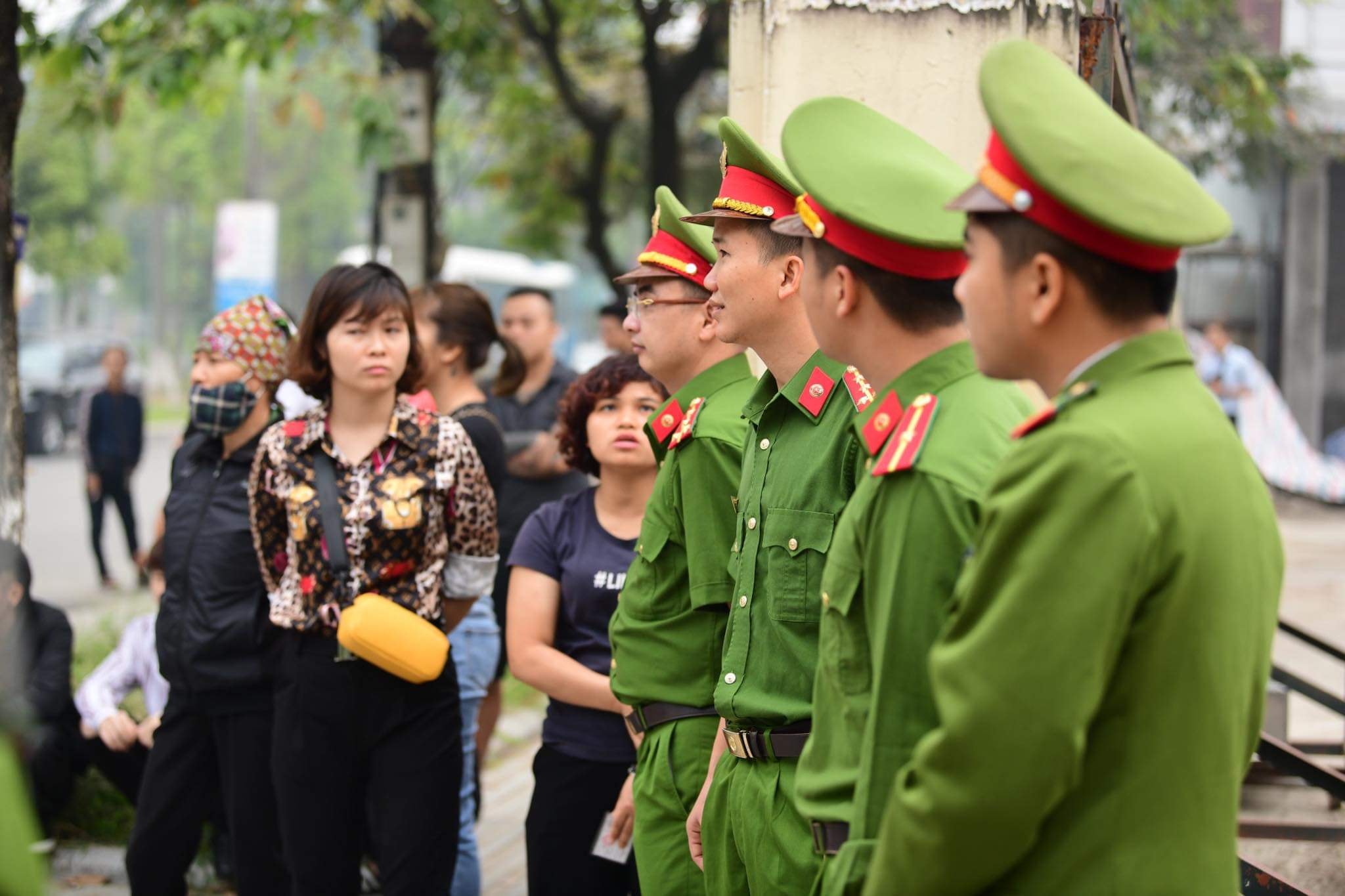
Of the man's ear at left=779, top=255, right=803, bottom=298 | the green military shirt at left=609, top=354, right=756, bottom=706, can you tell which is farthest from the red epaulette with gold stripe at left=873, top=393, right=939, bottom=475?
the green military shirt at left=609, top=354, right=756, bottom=706

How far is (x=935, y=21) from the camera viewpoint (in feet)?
13.5

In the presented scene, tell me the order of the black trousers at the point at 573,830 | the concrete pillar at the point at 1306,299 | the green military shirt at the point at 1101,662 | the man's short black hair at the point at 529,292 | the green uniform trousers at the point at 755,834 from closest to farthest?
the green military shirt at the point at 1101,662
the green uniform trousers at the point at 755,834
the black trousers at the point at 573,830
the man's short black hair at the point at 529,292
the concrete pillar at the point at 1306,299

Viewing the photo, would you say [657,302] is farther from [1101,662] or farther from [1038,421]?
[1101,662]

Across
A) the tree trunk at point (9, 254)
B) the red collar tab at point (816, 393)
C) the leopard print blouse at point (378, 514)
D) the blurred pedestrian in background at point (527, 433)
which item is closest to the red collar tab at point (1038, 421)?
the red collar tab at point (816, 393)

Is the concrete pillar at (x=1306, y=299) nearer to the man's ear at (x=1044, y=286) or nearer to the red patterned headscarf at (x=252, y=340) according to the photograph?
the red patterned headscarf at (x=252, y=340)

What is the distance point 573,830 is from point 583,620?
528 mm

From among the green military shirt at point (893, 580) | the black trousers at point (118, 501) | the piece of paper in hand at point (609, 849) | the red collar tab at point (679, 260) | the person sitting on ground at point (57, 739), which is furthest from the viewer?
the black trousers at point (118, 501)

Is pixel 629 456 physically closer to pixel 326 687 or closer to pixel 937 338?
pixel 326 687

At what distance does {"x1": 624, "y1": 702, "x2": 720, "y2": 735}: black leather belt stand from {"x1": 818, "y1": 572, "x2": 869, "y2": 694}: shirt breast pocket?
1132 mm

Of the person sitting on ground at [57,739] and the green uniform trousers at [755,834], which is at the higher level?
the green uniform trousers at [755,834]

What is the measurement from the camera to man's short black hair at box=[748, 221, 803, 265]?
9.54 feet

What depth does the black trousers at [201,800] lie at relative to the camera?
4.21 m

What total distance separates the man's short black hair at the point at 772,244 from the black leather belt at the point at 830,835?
1124 millimetres

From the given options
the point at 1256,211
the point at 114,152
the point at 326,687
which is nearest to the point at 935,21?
the point at 326,687
